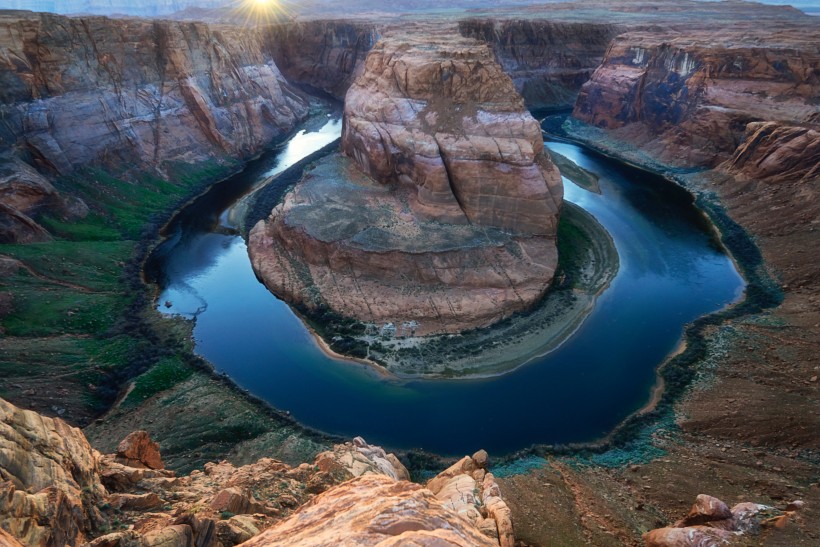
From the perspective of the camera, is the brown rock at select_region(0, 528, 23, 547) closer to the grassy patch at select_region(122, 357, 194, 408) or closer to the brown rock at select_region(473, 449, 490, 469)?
the brown rock at select_region(473, 449, 490, 469)

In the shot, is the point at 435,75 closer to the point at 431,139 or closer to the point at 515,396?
the point at 431,139

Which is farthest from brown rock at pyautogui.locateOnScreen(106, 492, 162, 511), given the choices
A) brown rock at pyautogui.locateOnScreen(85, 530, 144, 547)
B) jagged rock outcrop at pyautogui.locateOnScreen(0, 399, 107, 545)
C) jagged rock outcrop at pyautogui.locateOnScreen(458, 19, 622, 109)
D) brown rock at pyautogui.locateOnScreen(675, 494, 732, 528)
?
jagged rock outcrop at pyautogui.locateOnScreen(458, 19, 622, 109)

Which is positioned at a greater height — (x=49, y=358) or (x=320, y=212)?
(x=320, y=212)

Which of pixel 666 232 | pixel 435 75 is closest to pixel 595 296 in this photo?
pixel 666 232

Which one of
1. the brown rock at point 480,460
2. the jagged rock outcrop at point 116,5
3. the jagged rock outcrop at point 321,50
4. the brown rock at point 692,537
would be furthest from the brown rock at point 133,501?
the jagged rock outcrop at point 116,5

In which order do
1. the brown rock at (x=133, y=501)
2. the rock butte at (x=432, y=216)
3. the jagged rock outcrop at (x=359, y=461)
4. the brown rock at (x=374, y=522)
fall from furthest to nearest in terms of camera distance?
the rock butte at (x=432, y=216) → the jagged rock outcrop at (x=359, y=461) → the brown rock at (x=133, y=501) → the brown rock at (x=374, y=522)

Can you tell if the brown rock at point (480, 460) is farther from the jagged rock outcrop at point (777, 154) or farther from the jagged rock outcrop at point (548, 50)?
the jagged rock outcrop at point (548, 50)

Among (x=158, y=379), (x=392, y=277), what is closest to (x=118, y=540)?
(x=158, y=379)
